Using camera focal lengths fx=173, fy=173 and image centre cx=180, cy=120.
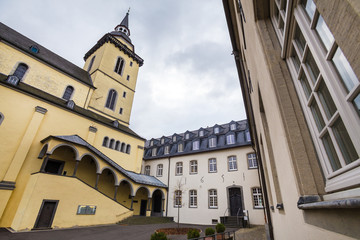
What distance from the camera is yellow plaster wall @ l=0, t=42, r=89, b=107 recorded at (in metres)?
14.5

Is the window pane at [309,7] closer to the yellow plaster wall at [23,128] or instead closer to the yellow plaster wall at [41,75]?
the yellow plaster wall at [23,128]

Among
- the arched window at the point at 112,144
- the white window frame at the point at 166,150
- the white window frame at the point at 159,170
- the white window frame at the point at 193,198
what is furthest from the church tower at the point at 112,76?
the white window frame at the point at 193,198

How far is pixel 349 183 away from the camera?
1059 mm

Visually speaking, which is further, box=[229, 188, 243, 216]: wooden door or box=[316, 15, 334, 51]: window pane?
box=[229, 188, 243, 216]: wooden door

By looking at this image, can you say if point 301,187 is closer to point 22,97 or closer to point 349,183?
point 349,183

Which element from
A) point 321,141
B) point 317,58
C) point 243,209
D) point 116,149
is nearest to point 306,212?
point 321,141

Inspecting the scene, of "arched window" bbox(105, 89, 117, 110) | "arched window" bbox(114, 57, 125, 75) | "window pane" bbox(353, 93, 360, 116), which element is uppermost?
"arched window" bbox(114, 57, 125, 75)

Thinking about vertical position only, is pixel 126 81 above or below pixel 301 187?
above

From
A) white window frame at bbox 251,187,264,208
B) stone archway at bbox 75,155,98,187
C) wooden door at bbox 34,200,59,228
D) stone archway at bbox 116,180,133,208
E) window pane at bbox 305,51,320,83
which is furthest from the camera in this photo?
stone archway at bbox 116,180,133,208

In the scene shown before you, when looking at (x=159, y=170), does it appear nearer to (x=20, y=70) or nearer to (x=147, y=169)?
(x=147, y=169)

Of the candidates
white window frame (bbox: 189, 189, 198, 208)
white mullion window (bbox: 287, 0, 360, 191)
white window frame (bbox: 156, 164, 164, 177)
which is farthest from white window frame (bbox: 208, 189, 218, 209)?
white mullion window (bbox: 287, 0, 360, 191)

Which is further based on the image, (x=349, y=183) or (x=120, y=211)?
(x=120, y=211)

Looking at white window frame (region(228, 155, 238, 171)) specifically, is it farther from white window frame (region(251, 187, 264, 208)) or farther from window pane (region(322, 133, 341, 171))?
window pane (region(322, 133, 341, 171))

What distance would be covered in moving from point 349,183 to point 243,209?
1751 centimetres
